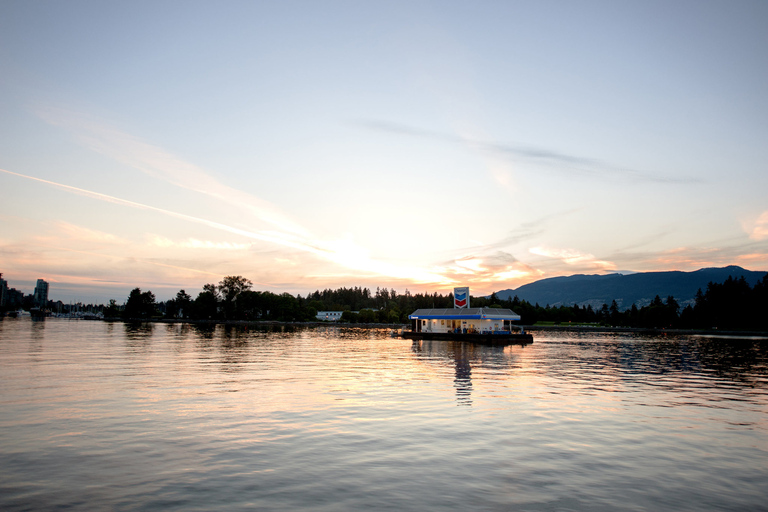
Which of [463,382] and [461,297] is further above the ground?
[461,297]

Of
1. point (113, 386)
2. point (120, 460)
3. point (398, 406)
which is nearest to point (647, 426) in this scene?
point (398, 406)

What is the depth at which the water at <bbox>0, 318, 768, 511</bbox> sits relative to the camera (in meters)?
13.0

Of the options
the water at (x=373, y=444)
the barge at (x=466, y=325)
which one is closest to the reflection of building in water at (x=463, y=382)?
the water at (x=373, y=444)

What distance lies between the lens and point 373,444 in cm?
1834

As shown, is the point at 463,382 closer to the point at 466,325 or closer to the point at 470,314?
the point at 470,314

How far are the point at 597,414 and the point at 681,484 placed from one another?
10.6 metres

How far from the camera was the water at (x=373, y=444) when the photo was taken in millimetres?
13000

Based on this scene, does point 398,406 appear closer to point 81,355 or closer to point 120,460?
point 120,460

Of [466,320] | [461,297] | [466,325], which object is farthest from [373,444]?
[461,297]

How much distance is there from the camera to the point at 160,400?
27.0 meters

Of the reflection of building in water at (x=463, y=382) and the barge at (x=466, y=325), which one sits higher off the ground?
the barge at (x=466, y=325)

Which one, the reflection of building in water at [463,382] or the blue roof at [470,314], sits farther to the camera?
the blue roof at [470,314]

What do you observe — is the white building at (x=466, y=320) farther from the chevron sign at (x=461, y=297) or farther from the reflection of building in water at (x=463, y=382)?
the reflection of building in water at (x=463, y=382)

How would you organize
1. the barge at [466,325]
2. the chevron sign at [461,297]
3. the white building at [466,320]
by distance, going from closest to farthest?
the barge at [466,325]
the white building at [466,320]
the chevron sign at [461,297]
